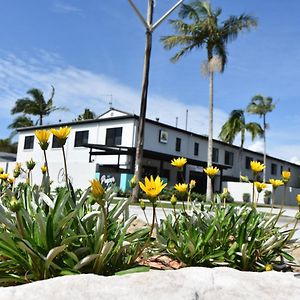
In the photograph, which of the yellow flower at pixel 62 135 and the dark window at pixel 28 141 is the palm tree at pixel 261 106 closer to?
the dark window at pixel 28 141

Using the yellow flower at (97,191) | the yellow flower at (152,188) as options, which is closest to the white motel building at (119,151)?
the yellow flower at (152,188)

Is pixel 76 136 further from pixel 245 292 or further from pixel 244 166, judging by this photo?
pixel 245 292

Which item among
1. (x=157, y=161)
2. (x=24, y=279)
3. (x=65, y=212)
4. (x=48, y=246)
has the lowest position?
(x=24, y=279)

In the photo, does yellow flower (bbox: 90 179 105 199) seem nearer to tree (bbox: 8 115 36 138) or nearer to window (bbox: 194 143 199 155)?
window (bbox: 194 143 199 155)

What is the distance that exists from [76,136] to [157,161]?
7.87m

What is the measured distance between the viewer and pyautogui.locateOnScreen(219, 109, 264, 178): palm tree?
131 ft

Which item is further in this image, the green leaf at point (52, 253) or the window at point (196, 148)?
the window at point (196, 148)

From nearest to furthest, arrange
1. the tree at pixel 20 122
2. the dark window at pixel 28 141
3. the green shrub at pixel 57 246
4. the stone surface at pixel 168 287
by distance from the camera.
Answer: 1. the stone surface at pixel 168 287
2. the green shrub at pixel 57 246
3. the dark window at pixel 28 141
4. the tree at pixel 20 122

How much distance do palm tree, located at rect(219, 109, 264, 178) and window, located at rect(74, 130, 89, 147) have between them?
15.0 meters

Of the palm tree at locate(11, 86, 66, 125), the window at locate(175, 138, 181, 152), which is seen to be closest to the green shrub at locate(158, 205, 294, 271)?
the window at locate(175, 138, 181, 152)

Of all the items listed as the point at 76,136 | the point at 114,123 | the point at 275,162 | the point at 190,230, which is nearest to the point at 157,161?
the point at 114,123

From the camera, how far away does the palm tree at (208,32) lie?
26.9m

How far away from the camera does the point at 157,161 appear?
3372cm

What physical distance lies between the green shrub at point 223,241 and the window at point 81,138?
31.1m
